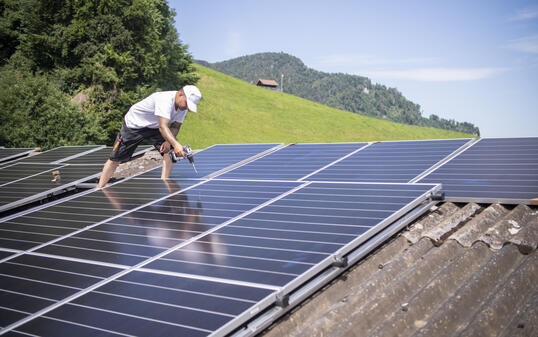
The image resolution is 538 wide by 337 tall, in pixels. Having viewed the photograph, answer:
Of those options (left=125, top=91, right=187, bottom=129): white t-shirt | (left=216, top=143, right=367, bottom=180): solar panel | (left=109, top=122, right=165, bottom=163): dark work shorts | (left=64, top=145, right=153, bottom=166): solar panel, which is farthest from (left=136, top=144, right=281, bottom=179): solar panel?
(left=64, top=145, right=153, bottom=166): solar panel

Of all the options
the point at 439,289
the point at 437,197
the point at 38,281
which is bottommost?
the point at 439,289

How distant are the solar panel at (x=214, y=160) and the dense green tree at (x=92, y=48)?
28.6 metres

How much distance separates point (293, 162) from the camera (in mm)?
10414

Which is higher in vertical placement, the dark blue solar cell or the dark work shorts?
the dark work shorts

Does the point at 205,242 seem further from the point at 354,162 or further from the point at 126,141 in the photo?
the point at 354,162

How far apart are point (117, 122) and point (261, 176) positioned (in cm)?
3471

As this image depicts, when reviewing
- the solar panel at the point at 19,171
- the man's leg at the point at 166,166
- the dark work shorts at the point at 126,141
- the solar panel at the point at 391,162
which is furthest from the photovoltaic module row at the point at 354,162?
the solar panel at the point at 19,171

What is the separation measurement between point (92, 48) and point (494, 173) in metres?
39.2

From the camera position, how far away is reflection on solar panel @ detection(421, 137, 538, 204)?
23.0 feet

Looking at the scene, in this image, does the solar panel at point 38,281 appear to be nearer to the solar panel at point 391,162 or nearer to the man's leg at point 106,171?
the man's leg at point 106,171

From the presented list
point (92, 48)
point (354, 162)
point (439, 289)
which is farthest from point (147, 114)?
point (92, 48)

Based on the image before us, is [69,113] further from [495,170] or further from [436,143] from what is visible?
[495,170]

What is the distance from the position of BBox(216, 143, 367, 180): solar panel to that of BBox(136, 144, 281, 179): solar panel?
427 millimetres

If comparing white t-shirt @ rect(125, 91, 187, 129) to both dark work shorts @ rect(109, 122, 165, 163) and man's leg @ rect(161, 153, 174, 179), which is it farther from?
man's leg @ rect(161, 153, 174, 179)
